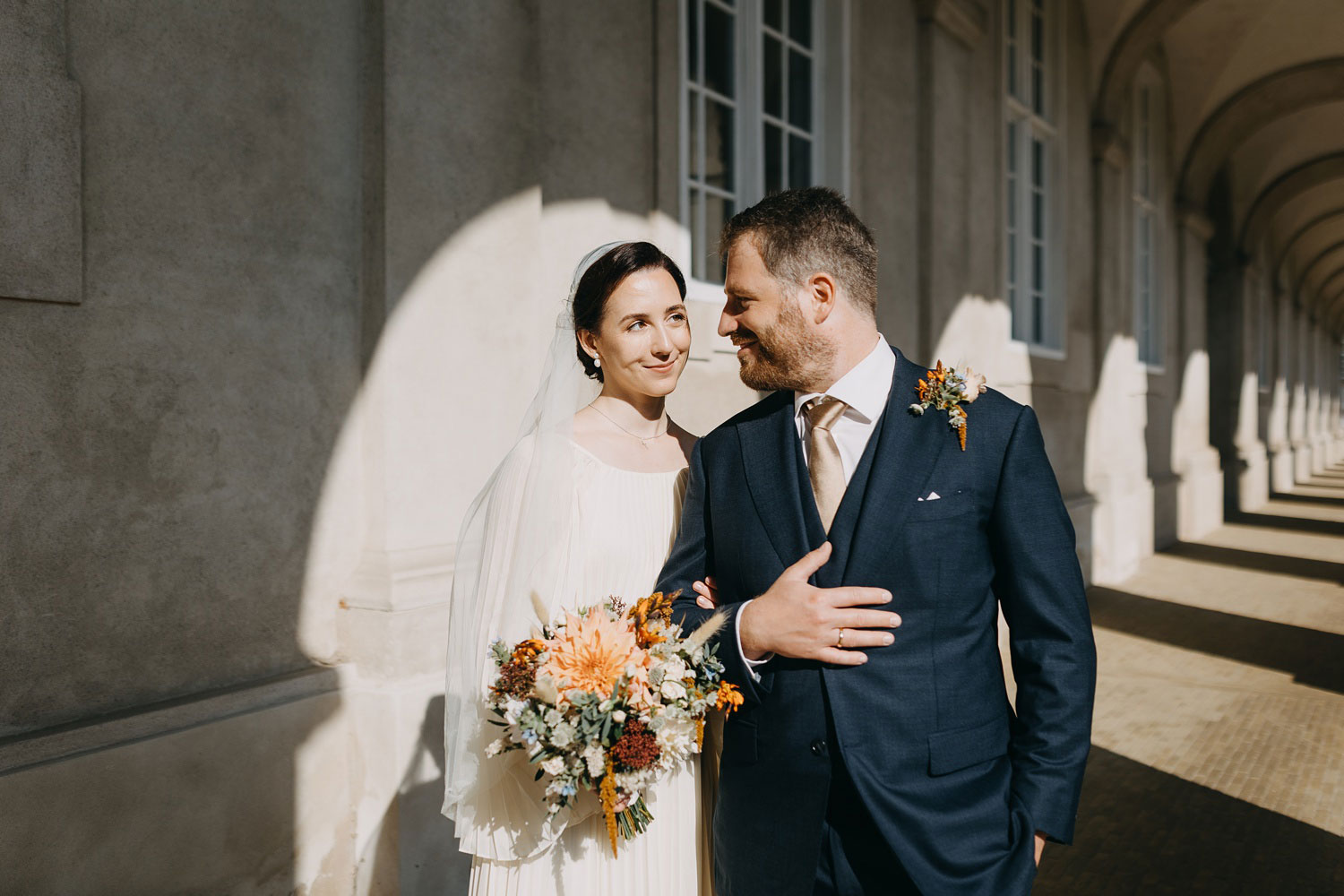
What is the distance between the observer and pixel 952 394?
2.01 meters

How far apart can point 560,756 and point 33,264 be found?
1960mm

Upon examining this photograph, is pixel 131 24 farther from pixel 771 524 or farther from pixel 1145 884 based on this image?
pixel 1145 884

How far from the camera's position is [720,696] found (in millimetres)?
2029

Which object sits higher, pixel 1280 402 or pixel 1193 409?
pixel 1280 402

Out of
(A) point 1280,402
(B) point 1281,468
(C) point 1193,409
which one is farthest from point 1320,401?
(C) point 1193,409

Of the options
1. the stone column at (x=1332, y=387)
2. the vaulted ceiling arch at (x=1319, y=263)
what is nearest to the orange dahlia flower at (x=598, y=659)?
the vaulted ceiling arch at (x=1319, y=263)

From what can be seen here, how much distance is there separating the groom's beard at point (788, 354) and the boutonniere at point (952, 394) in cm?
21

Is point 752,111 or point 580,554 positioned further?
point 752,111

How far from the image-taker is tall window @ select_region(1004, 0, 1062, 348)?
32.0ft

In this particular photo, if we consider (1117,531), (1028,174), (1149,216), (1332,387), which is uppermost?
(1149,216)

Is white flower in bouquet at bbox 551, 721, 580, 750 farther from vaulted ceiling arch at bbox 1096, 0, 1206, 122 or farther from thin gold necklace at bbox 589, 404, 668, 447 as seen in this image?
vaulted ceiling arch at bbox 1096, 0, 1206, 122

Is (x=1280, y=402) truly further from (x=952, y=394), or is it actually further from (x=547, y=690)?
(x=547, y=690)

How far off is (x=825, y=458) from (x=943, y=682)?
49 centimetres

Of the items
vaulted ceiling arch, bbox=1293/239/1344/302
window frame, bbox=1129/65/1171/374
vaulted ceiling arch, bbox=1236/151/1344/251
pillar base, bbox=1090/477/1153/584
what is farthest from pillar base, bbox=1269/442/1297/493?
pillar base, bbox=1090/477/1153/584
